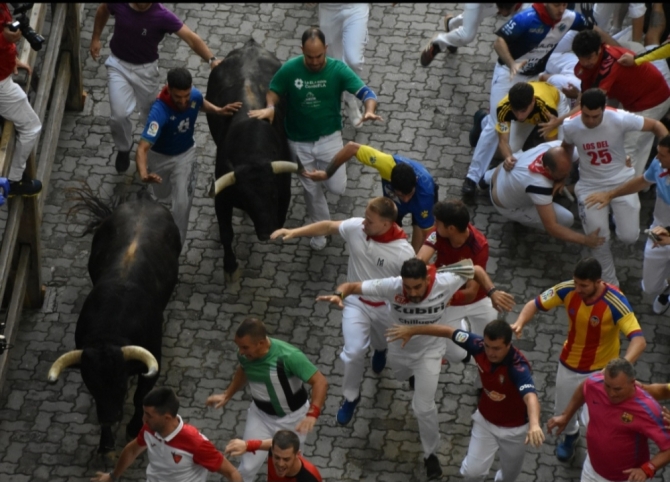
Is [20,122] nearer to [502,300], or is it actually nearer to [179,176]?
[179,176]

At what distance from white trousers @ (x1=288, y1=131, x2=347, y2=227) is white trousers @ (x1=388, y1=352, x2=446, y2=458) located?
255 cm

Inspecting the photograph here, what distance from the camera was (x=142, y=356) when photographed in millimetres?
8195

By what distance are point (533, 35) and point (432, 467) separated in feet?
15.8

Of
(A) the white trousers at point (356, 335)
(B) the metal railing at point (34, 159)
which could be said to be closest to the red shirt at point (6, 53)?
(B) the metal railing at point (34, 159)

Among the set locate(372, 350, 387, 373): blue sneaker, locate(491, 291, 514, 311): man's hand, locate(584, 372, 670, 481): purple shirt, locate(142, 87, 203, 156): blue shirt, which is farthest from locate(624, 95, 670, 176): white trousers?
locate(142, 87, 203, 156): blue shirt

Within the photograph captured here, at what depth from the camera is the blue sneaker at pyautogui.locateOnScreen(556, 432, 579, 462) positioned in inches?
345

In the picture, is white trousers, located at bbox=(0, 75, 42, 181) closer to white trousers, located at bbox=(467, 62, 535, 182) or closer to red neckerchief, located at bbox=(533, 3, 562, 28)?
white trousers, located at bbox=(467, 62, 535, 182)

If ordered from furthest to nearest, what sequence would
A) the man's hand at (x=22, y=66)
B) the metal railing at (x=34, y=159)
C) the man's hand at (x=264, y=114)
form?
the man's hand at (x=264, y=114) < the man's hand at (x=22, y=66) < the metal railing at (x=34, y=159)

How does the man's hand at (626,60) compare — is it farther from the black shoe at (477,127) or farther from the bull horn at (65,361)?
the bull horn at (65,361)

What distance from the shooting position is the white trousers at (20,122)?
9.03m

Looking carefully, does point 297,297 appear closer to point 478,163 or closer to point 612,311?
point 478,163

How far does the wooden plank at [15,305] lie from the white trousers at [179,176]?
4.84ft

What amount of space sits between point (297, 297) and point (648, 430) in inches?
163

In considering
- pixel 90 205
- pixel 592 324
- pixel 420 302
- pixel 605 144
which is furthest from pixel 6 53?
pixel 605 144
